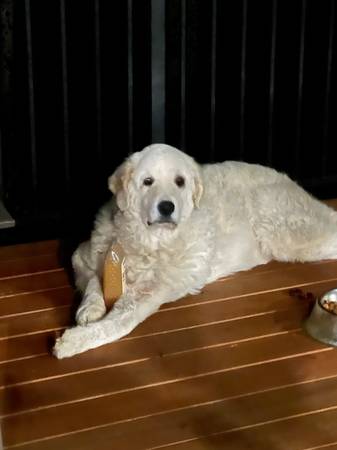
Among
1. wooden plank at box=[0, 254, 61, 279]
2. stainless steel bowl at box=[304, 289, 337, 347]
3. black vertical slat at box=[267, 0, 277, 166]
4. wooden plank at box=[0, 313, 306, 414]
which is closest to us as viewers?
wooden plank at box=[0, 313, 306, 414]

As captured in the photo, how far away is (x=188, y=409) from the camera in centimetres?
275

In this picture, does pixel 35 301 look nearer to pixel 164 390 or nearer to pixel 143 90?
pixel 164 390

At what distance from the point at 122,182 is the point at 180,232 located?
31 cm

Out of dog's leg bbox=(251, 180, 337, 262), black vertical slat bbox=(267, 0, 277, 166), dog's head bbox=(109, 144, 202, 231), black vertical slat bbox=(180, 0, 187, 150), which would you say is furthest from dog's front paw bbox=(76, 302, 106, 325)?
black vertical slat bbox=(267, 0, 277, 166)

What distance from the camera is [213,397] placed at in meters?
2.81

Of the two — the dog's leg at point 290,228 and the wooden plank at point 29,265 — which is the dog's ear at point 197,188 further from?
the wooden plank at point 29,265

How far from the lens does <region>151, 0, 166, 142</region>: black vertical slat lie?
4.16 meters

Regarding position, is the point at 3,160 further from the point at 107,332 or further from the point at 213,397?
the point at 213,397

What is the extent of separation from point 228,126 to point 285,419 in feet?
7.83

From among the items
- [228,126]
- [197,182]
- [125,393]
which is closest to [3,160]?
[228,126]

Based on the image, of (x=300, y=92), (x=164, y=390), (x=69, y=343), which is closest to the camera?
(x=164, y=390)

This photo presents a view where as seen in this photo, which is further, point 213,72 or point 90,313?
point 213,72

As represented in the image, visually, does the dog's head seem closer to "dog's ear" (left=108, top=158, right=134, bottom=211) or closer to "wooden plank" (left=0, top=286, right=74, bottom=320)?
"dog's ear" (left=108, top=158, right=134, bottom=211)

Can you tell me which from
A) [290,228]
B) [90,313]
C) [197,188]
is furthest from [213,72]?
[90,313]
